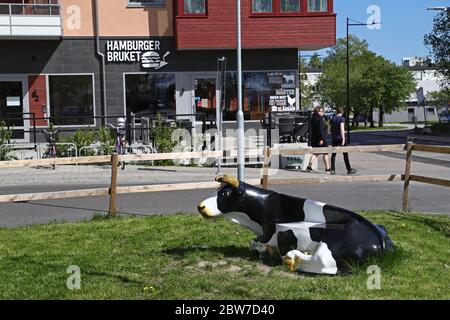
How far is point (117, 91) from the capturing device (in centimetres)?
2358

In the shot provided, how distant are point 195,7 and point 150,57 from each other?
8.15 feet

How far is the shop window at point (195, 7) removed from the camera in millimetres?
23234

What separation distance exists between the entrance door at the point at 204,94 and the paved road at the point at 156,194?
622cm

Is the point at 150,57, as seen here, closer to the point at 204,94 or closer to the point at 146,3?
the point at 146,3

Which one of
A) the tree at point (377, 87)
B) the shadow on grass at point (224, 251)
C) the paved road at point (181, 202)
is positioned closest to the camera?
the shadow on grass at point (224, 251)

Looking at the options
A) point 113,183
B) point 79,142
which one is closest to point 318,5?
point 79,142

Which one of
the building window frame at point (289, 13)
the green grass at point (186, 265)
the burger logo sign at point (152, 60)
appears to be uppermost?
the building window frame at point (289, 13)

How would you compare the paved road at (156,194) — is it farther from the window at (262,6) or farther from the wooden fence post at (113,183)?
the window at (262,6)

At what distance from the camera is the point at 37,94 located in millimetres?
23094

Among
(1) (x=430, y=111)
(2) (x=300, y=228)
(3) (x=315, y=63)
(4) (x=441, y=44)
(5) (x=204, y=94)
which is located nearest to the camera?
(2) (x=300, y=228)

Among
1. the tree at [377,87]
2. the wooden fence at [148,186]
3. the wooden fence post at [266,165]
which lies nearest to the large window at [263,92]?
the wooden fence at [148,186]

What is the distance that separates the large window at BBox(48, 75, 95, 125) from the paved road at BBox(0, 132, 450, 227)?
584 cm

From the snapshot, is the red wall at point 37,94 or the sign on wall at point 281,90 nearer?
the red wall at point 37,94
